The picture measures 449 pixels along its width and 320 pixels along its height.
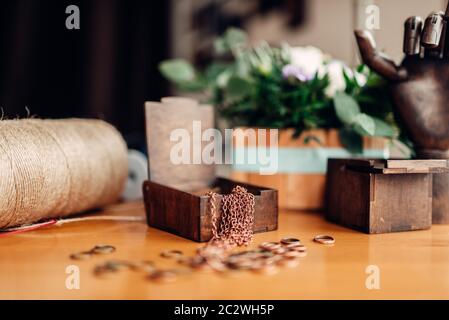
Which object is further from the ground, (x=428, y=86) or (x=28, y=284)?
(x=428, y=86)

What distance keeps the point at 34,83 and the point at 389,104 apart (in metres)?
A: 1.61

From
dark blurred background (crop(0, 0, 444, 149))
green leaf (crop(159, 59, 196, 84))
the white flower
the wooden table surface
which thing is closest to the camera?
the wooden table surface

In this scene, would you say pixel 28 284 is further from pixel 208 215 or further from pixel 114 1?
pixel 114 1

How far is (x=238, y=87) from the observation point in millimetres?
1263

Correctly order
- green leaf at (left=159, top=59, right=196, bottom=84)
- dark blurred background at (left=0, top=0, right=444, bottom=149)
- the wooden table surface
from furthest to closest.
A: dark blurred background at (left=0, top=0, right=444, bottom=149), green leaf at (left=159, top=59, right=196, bottom=84), the wooden table surface

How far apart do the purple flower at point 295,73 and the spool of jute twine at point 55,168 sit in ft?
1.47

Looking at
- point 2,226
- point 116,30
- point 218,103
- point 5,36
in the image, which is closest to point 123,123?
point 116,30

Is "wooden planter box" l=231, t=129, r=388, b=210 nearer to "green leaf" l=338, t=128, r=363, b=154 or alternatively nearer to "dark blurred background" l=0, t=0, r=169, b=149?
"green leaf" l=338, t=128, r=363, b=154

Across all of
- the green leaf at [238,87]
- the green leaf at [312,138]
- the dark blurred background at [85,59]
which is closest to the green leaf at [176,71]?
the green leaf at [238,87]

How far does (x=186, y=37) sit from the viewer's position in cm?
336

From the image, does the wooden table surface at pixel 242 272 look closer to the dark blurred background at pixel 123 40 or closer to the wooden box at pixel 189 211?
the wooden box at pixel 189 211

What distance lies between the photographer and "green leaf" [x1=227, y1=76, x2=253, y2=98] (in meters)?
1.25

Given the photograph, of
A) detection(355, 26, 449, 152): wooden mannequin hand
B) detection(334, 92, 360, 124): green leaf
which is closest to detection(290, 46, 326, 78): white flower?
detection(334, 92, 360, 124): green leaf

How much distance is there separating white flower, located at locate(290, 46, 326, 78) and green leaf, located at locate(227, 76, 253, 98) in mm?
134
